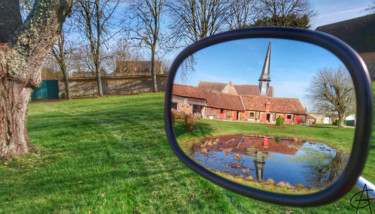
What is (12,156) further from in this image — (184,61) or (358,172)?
(358,172)

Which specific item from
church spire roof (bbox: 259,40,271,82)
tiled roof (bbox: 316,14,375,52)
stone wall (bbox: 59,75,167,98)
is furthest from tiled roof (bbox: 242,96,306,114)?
stone wall (bbox: 59,75,167,98)

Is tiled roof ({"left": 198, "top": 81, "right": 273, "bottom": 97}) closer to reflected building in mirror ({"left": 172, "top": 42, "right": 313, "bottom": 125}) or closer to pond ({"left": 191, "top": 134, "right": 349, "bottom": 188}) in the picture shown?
reflected building in mirror ({"left": 172, "top": 42, "right": 313, "bottom": 125})

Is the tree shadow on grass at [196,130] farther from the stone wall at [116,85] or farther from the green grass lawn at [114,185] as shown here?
the stone wall at [116,85]

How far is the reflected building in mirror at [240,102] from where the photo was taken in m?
1.07

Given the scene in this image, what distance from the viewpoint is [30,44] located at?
4.52 metres

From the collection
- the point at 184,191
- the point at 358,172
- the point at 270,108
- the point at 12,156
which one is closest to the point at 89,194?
the point at 184,191

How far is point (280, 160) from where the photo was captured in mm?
1066

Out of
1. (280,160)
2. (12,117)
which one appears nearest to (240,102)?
(280,160)

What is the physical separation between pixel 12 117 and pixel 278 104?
5551 mm

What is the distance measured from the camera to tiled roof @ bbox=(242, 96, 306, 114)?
1.05 metres

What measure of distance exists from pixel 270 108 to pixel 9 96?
5353 millimetres

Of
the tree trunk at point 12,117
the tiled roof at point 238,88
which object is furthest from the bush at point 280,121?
the tree trunk at point 12,117

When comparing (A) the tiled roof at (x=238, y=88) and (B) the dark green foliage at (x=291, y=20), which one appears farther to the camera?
(B) the dark green foliage at (x=291, y=20)

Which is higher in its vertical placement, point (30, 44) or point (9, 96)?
point (30, 44)
